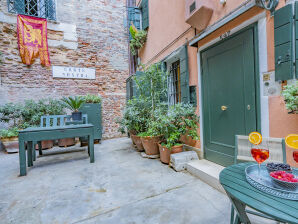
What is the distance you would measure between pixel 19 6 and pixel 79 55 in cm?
210

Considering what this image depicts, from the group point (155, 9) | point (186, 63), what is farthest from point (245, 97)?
point (155, 9)

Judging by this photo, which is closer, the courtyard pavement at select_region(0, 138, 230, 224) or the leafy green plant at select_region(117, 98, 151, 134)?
the courtyard pavement at select_region(0, 138, 230, 224)

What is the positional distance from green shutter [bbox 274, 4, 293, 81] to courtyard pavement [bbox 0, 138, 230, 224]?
1550mm

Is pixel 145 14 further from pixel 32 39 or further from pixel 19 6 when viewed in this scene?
pixel 19 6

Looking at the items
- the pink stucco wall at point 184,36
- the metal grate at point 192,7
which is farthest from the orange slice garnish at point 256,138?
the metal grate at point 192,7

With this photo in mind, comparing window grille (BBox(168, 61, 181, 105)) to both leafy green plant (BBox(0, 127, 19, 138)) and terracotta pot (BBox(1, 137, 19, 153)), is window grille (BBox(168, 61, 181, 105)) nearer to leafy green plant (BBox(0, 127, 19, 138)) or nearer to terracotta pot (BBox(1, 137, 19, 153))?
leafy green plant (BBox(0, 127, 19, 138))

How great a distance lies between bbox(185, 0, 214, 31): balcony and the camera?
2.39 m

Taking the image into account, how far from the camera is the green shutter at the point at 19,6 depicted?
15.2 feet

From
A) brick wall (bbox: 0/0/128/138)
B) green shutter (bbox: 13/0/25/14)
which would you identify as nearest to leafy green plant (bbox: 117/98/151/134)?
brick wall (bbox: 0/0/128/138)

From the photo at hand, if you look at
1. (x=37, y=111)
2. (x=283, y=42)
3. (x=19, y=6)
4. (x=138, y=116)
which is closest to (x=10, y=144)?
(x=37, y=111)

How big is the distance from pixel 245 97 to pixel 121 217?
6.88 feet

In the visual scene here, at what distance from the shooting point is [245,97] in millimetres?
2045

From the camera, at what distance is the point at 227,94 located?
231 cm

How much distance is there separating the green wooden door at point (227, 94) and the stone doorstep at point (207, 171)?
14 cm
